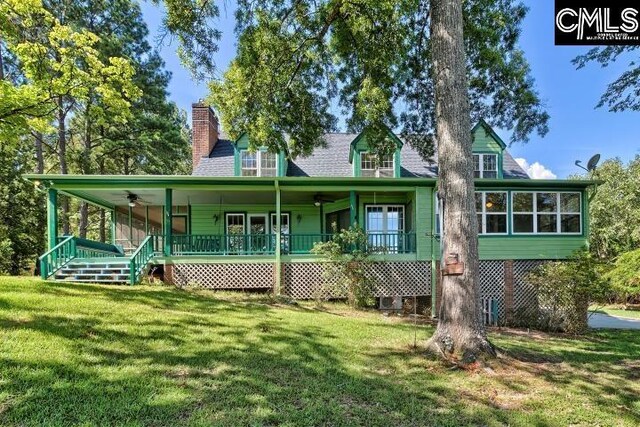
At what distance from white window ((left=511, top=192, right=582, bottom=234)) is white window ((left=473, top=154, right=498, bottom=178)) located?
9.02 ft

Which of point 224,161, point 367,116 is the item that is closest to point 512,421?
point 367,116

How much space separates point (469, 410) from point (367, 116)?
6425 mm

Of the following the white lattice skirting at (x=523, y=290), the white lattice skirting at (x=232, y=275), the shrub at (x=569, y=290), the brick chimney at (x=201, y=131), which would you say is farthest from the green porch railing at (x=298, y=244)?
the shrub at (x=569, y=290)

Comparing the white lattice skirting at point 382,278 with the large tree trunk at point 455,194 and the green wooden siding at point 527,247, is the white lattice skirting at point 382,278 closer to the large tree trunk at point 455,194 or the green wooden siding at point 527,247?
the green wooden siding at point 527,247

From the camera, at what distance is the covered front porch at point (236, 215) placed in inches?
459

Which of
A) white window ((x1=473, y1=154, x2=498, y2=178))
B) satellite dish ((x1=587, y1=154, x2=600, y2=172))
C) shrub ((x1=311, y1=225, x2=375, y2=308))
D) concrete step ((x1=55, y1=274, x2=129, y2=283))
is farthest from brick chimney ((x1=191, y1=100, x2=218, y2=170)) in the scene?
satellite dish ((x1=587, y1=154, x2=600, y2=172))

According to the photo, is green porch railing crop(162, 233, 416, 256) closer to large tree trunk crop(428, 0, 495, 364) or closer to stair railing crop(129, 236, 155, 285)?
stair railing crop(129, 236, 155, 285)

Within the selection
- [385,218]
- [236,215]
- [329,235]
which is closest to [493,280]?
[385,218]

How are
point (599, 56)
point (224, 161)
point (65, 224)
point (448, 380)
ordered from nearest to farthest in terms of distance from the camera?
point (448, 380), point (599, 56), point (224, 161), point (65, 224)

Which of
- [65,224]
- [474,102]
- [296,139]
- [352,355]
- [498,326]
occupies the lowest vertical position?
[498,326]

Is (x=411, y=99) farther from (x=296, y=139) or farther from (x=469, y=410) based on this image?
(x=469, y=410)

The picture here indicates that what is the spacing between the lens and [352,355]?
5848 millimetres

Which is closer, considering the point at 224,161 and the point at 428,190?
the point at 428,190

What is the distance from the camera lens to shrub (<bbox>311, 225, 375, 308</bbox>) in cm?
1124
